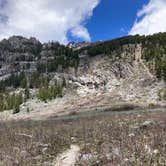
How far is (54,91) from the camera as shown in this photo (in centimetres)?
12850

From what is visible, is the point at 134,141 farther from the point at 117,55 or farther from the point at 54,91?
the point at 117,55

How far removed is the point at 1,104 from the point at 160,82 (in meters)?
63.4

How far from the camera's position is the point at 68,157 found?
16.0 m

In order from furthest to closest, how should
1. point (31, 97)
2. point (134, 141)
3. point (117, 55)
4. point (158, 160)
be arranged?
point (117, 55) → point (31, 97) → point (134, 141) → point (158, 160)

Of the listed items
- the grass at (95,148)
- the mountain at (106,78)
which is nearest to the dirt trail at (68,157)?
the grass at (95,148)

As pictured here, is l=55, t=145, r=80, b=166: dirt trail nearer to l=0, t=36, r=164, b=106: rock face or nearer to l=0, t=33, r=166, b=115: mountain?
l=0, t=33, r=166, b=115: mountain

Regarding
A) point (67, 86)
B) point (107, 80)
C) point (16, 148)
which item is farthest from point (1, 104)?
point (16, 148)

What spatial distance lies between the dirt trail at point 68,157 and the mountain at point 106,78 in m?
74.1

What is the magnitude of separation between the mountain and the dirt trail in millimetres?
74113

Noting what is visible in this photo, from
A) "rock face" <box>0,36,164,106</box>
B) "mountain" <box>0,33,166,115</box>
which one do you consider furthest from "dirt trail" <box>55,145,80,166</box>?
"rock face" <box>0,36,164,106</box>

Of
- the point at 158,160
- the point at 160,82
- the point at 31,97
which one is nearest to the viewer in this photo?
the point at 158,160

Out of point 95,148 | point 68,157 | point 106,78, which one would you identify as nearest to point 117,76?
point 106,78

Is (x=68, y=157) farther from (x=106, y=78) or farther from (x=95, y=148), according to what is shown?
(x=106, y=78)

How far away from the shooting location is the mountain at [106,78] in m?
113
